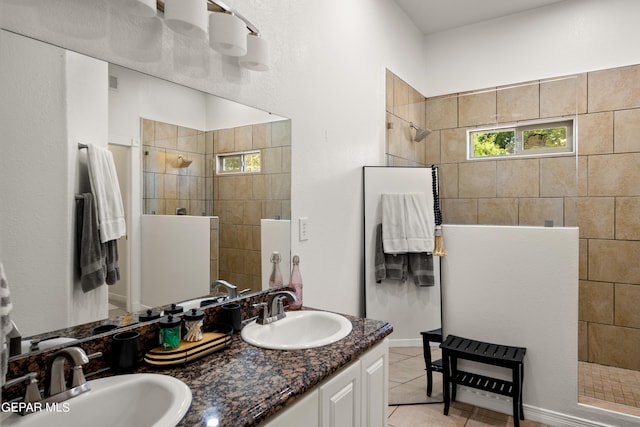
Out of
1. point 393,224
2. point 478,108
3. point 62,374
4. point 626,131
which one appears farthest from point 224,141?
point 626,131

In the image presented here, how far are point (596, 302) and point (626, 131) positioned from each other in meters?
1.37

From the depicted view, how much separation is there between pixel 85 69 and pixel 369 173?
78.2 inches

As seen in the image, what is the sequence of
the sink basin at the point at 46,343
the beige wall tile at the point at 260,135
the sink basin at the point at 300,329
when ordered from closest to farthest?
the sink basin at the point at 46,343
the sink basin at the point at 300,329
the beige wall tile at the point at 260,135

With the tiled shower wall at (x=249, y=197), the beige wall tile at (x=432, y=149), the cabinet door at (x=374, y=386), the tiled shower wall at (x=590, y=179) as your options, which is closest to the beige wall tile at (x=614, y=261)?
the tiled shower wall at (x=590, y=179)

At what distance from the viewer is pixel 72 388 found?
0.94 meters

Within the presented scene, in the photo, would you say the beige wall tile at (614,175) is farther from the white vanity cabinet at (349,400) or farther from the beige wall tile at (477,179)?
the white vanity cabinet at (349,400)

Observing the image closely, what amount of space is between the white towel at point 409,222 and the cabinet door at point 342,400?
153 centimetres

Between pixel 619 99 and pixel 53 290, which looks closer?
pixel 53 290

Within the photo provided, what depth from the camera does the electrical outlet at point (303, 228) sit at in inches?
80.0

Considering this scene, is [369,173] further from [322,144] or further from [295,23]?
[295,23]

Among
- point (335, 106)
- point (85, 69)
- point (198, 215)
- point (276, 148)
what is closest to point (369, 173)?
point (335, 106)

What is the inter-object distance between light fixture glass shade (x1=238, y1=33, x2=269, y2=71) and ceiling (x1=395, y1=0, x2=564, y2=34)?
2.06 meters

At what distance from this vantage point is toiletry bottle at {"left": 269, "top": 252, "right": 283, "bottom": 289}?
1.81m

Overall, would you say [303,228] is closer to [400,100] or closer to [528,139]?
[528,139]
